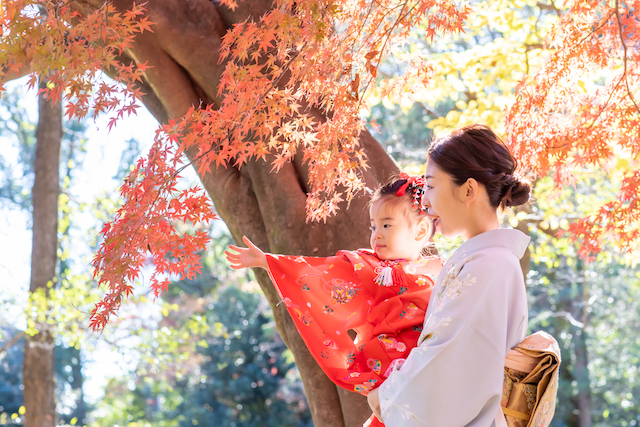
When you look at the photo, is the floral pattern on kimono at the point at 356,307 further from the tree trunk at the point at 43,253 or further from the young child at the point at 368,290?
the tree trunk at the point at 43,253

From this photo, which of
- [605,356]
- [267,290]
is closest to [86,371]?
[605,356]

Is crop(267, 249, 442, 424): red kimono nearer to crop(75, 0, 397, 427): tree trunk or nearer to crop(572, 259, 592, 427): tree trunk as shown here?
crop(75, 0, 397, 427): tree trunk

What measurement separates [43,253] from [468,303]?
5.77 meters

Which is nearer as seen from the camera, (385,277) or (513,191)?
(513,191)

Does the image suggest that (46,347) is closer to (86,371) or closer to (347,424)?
(347,424)

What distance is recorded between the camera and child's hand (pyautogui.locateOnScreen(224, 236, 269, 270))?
1.92m

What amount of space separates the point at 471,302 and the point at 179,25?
218 centimetres

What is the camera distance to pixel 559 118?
2.51 meters

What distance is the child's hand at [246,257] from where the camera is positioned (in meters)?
1.92

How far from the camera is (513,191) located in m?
1.58

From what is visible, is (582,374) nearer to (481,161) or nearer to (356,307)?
(356,307)

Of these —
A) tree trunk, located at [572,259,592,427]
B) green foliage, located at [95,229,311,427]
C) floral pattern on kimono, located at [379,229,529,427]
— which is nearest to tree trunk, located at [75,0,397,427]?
floral pattern on kimono, located at [379,229,529,427]

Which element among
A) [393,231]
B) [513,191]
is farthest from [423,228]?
[513,191]

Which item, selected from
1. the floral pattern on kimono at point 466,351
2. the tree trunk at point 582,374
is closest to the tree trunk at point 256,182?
the floral pattern on kimono at point 466,351
